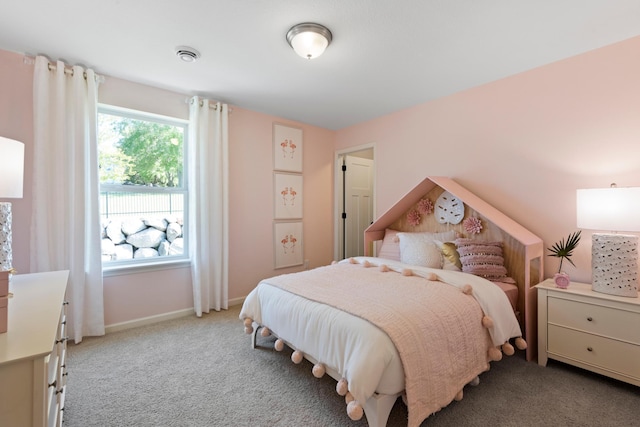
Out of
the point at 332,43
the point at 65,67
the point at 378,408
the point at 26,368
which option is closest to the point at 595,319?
the point at 378,408

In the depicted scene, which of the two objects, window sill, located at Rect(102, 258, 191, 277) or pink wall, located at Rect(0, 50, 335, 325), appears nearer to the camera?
pink wall, located at Rect(0, 50, 335, 325)

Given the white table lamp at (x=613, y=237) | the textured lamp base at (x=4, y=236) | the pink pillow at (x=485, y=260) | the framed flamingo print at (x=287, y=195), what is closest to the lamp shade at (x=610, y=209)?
the white table lamp at (x=613, y=237)

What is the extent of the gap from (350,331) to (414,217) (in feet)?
6.96

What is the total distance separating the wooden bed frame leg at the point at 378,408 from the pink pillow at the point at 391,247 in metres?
1.80

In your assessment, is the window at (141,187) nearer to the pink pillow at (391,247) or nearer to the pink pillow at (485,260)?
the pink pillow at (391,247)

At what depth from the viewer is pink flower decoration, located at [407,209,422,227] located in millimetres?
3283

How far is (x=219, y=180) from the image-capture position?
10.5ft

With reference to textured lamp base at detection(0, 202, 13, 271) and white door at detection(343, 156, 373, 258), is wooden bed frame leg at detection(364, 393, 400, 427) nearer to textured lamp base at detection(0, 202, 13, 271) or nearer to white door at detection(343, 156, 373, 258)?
textured lamp base at detection(0, 202, 13, 271)

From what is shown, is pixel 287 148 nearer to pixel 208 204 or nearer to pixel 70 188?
pixel 208 204

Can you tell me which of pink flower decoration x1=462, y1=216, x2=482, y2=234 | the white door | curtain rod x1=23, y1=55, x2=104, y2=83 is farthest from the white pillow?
curtain rod x1=23, y1=55, x2=104, y2=83

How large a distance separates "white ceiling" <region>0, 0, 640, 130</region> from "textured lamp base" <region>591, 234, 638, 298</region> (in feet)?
4.67

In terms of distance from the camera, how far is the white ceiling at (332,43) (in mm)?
1733

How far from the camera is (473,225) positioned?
280cm

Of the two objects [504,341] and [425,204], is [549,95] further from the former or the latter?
[504,341]
